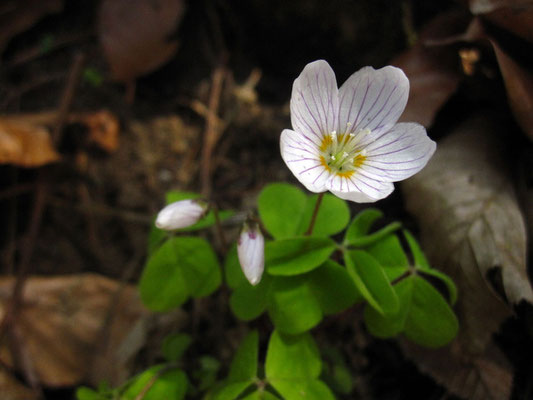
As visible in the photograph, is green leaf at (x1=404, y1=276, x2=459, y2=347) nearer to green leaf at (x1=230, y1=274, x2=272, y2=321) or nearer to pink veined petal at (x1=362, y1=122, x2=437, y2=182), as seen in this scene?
pink veined petal at (x1=362, y1=122, x2=437, y2=182)

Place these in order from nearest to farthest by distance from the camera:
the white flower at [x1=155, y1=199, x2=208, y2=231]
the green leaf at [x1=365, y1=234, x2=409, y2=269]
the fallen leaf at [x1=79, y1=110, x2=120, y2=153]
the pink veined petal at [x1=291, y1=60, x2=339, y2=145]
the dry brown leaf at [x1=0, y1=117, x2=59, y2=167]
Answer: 1. the pink veined petal at [x1=291, y1=60, x2=339, y2=145]
2. the white flower at [x1=155, y1=199, x2=208, y2=231]
3. the green leaf at [x1=365, y1=234, x2=409, y2=269]
4. the dry brown leaf at [x1=0, y1=117, x2=59, y2=167]
5. the fallen leaf at [x1=79, y1=110, x2=120, y2=153]

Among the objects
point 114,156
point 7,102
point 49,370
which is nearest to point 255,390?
point 49,370

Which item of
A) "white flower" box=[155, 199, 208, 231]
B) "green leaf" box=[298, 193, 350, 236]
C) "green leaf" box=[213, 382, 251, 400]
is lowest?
"green leaf" box=[213, 382, 251, 400]

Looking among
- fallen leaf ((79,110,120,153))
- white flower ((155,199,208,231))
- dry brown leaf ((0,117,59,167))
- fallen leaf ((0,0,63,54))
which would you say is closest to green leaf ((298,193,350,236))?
white flower ((155,199,208,231))

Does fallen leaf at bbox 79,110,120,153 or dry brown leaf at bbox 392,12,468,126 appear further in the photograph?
fallen leaf at bbox 79,110,120,153

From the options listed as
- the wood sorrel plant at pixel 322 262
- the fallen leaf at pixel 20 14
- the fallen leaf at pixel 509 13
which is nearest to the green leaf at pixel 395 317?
the wood sorrel plant at pixel 322 262

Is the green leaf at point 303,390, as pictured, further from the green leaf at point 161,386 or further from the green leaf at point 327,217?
the green leaf at point 327,217

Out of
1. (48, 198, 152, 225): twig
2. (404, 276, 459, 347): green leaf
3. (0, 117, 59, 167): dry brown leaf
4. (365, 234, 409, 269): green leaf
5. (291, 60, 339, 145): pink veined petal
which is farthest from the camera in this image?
(48, 198, 152, 225): twig
